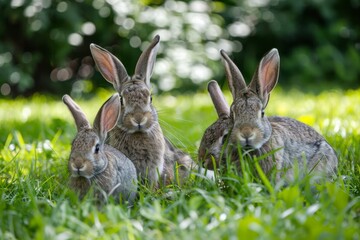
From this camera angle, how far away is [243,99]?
13.0 feet

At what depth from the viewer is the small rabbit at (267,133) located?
385 centimetres

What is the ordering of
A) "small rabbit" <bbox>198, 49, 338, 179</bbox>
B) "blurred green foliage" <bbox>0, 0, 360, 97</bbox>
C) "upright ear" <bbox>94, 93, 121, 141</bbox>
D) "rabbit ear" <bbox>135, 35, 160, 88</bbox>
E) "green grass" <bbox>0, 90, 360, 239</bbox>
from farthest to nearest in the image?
"blurred green foliage" <bbox>0, 0, 360, 97</bbox>, "rabbit ear" <bbox>135, 35, 160, 88</bbox>, "upright ear" <bbox>94, 93, 121, 141</bbox>, "small rabbit" <bbox>198, 49, 338, 179</bbox>, "green grass" <bbox>0, 90, 360, 239</bbox>

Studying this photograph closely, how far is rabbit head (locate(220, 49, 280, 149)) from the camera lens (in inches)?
150

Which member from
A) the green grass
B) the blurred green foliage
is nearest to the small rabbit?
the green grass

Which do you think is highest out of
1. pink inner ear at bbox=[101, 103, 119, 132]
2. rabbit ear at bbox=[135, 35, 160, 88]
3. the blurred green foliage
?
rabbit ear at bbox=[135, 35, 160, 88]

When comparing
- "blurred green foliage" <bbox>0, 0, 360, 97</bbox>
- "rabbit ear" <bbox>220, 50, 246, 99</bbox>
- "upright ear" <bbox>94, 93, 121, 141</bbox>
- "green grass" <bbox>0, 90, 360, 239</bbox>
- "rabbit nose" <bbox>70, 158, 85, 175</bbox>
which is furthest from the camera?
"blurred green foliage" <bbox>0, 0, 360, 97</bbox>

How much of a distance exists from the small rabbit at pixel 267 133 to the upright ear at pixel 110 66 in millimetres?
666

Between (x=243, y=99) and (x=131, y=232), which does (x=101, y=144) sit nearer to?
(x=243, y=99)

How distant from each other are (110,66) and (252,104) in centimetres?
108

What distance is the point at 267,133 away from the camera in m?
3.89

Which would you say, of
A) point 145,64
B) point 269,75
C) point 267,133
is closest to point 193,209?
point 267,133

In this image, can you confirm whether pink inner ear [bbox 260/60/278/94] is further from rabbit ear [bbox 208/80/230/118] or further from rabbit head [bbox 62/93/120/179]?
rabbit head [bbox 62/93/120/179]

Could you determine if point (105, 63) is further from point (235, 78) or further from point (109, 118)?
point (235, 78)

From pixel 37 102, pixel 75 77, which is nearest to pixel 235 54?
pixel 75 77
